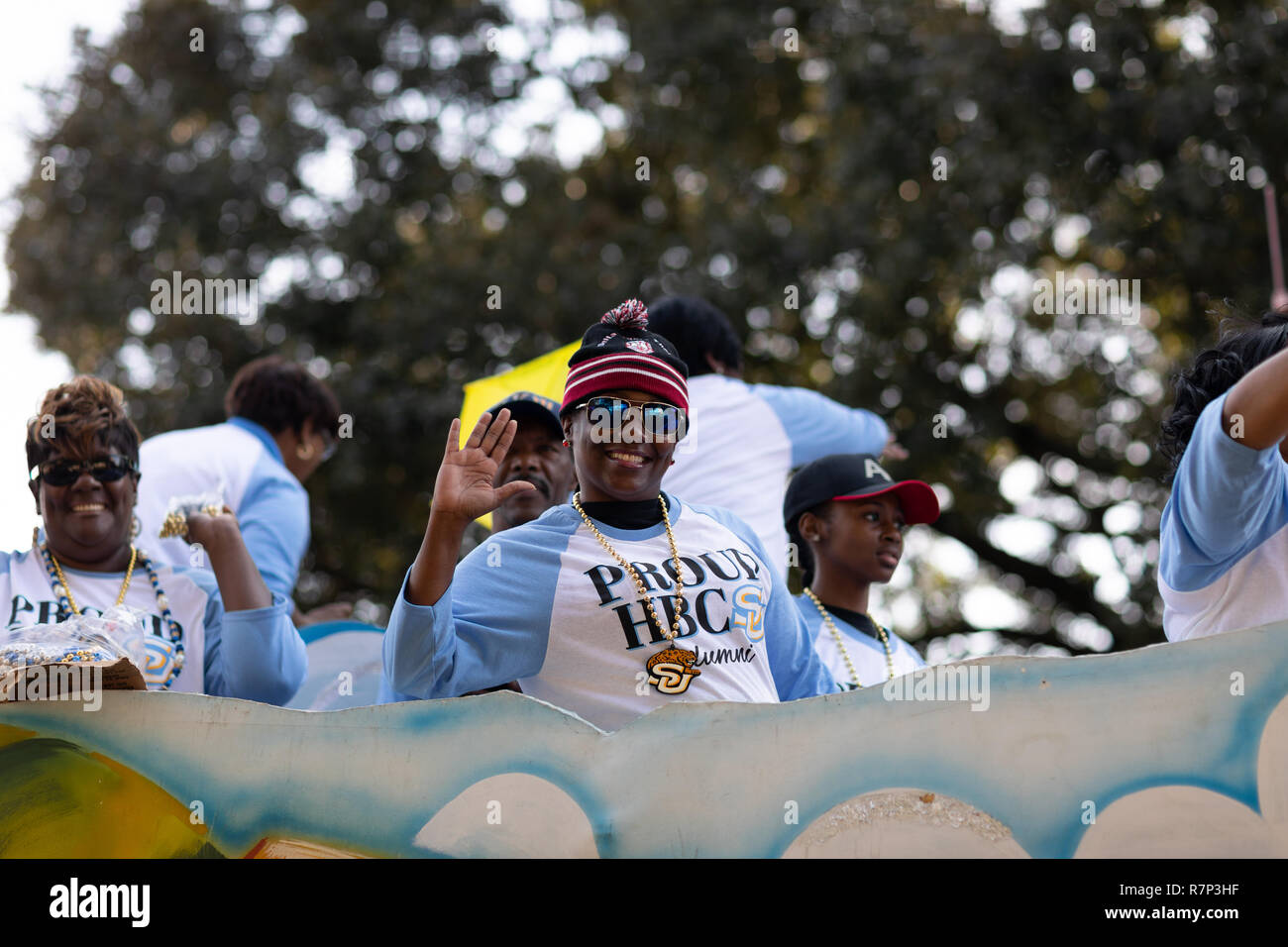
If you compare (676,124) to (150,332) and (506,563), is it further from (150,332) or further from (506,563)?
(506,563)

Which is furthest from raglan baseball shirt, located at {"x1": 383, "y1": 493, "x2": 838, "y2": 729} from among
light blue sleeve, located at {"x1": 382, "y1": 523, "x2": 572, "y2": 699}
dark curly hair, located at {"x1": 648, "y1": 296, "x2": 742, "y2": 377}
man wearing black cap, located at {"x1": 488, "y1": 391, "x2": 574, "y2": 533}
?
dark curly hair, located at {"x1": 648, "y1": 296, "x2": 742, "y2": 377}

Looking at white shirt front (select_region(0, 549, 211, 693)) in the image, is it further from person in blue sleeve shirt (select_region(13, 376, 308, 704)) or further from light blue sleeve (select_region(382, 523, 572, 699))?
light blue sleeve (select_region(382, 523, 572, 699))

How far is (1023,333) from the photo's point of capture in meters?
10.3

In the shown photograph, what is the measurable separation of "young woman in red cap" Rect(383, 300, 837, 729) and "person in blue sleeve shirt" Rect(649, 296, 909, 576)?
799 mm

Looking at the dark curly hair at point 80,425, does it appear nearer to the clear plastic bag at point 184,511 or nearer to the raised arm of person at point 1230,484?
the clear plastic bag at point 184,511

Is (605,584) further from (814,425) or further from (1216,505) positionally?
(814,425)

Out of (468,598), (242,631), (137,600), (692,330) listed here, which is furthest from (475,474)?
(692,330)

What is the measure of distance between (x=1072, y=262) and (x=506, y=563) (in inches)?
319

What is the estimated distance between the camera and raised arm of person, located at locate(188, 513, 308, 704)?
327 centimetres

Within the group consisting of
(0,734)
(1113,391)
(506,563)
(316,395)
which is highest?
(1113,391)

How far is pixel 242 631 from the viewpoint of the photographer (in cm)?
327

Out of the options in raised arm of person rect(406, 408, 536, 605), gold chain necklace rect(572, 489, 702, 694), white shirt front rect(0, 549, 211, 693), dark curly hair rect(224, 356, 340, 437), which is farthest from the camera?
dark curly hair rect(224, 356, 340, 437)

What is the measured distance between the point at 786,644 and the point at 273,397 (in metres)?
2.36

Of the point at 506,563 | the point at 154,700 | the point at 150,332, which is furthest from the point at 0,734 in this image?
the point at 150,332
